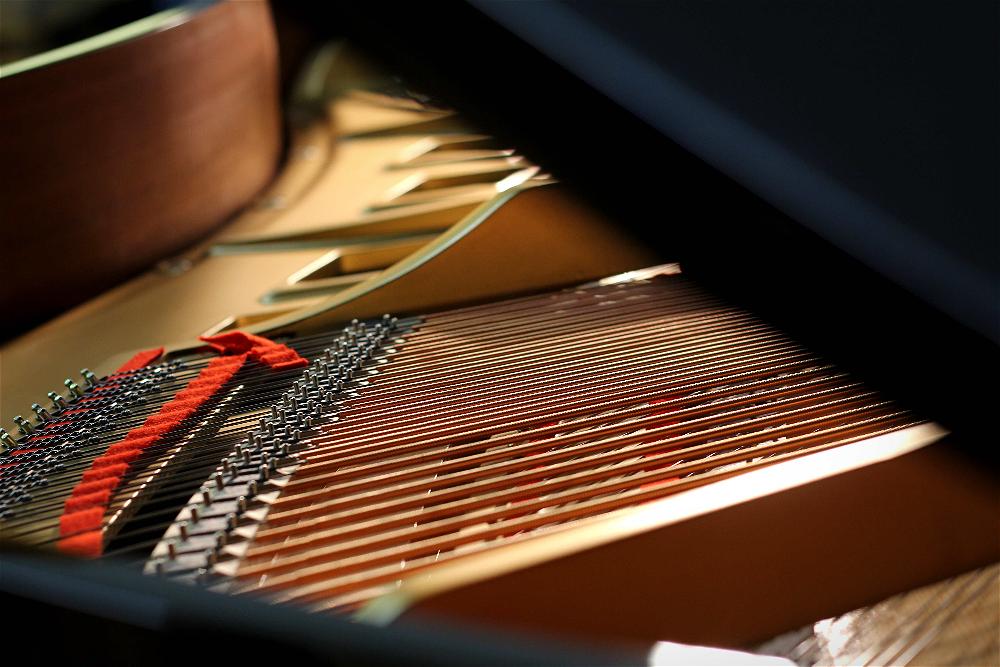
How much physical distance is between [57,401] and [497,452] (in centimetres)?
98

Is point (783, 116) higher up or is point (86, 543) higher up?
point (783, 116)

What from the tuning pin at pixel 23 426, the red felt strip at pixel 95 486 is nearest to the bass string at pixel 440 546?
the red felt strip at pixel 95 486

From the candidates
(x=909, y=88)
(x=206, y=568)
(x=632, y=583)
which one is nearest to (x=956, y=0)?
(x=909, y=88)

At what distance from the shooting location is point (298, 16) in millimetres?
1091

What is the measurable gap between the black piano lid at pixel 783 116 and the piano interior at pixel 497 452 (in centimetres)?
2

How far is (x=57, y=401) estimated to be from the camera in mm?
2105

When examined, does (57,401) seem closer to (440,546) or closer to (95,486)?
(95,486)

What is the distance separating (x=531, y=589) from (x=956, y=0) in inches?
31.4

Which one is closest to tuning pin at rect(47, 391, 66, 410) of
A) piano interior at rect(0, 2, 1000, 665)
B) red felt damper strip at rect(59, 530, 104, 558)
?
piano interior at rect(0, 2, 1000, 665)

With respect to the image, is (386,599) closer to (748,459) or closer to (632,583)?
(632,583)

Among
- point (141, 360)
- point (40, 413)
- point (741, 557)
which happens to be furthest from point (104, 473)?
point (741, 557)

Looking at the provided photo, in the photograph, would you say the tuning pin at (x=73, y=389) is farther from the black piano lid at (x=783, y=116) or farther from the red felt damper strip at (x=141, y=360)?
the black piano lid at (x=783, y=116)

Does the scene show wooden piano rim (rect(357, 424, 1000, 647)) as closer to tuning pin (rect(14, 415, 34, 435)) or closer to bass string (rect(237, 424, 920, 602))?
bass string (rect(237, 424, 920, 602))

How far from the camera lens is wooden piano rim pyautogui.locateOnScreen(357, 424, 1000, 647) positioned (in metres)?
1.25
